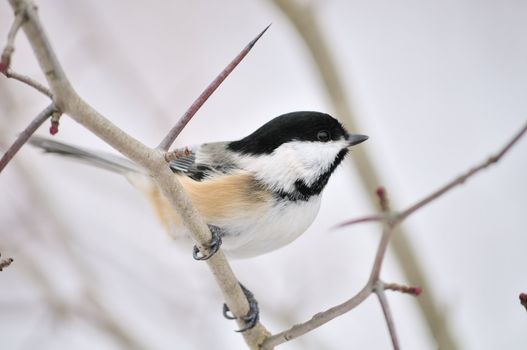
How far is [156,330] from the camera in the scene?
3.31 meters

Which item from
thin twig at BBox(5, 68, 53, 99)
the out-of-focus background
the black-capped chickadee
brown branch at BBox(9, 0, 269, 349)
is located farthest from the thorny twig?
the out-of-focus background

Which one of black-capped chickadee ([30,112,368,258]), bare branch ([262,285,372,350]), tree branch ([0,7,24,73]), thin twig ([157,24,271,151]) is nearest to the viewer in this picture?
tree branch ([0,7,24,73])

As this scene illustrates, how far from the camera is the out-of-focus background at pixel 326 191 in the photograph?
8.07 feet

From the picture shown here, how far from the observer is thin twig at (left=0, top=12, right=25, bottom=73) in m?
0.82

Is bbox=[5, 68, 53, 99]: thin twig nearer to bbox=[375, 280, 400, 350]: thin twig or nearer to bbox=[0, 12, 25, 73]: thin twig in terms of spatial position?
bbox=[0, 12, 25, 73]: thin twig

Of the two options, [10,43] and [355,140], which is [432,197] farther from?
[355,140]

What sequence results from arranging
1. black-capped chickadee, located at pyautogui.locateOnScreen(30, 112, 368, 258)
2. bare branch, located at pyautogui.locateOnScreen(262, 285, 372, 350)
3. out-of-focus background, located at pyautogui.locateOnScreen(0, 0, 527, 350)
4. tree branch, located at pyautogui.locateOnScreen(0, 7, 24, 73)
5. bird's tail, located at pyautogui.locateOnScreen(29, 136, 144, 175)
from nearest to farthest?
1. tree branch, located at pyautogui.locateOnScreen(0, 7, 24, 73)
2. bare branch, located at pyautogui.locateOnScreen(262, 285, 372, 350)
3. black-capped chickadee, located at pyautogui.locateOnScreen(30, 112, 368, 258)
4. bird's tail, located at pyautogui.locateOnScreen(29, 136, 144, 175)
5. out-of-focus background, located at pyautogui.locateOnScreen(0, 0, 527, 350)

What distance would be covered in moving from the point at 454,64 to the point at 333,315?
11.7 ft

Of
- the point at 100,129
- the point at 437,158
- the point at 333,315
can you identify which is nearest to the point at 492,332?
the point at 437,158

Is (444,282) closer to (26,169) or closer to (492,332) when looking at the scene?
(492,332)

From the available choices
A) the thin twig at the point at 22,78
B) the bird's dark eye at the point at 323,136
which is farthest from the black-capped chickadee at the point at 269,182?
the thin twig at the point at 22,78

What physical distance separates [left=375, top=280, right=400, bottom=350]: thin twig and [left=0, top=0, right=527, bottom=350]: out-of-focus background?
1241 mm

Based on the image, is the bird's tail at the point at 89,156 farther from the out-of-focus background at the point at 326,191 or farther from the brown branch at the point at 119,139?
the brown branch at the point at 119,139

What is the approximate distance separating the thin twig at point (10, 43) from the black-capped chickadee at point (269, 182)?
3.30 feet
